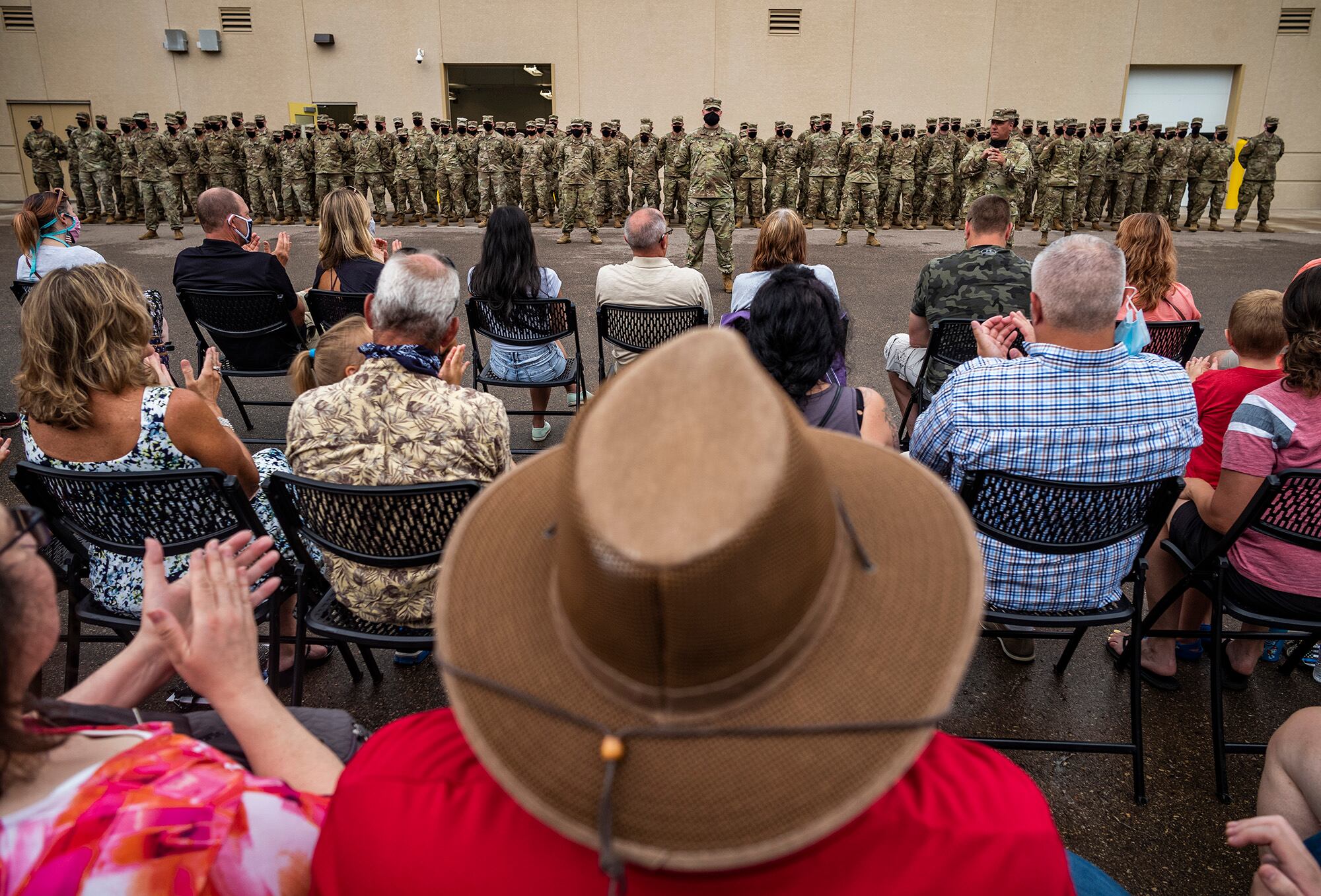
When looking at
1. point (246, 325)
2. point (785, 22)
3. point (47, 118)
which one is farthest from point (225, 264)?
point (47, 118)

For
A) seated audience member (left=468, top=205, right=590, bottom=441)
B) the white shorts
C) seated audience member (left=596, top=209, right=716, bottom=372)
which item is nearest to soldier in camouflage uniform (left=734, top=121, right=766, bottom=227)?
seated audience member (left=596, top=209, right=716, bottom=372)

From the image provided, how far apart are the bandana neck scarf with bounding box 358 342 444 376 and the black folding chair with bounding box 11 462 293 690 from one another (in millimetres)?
546

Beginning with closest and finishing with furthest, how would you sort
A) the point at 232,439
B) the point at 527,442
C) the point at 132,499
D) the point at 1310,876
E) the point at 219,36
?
the point at 1310,876 → the point at 132,499 → the point at 232,439 → the point at 527,442 → the point at 219,36

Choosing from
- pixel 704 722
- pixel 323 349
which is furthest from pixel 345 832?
pixel 323 349

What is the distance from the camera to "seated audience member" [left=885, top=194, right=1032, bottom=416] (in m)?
4.29

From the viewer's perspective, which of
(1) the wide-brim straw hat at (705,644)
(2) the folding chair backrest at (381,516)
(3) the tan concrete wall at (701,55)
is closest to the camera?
(1) the wide-brim straw hat at (705,644)

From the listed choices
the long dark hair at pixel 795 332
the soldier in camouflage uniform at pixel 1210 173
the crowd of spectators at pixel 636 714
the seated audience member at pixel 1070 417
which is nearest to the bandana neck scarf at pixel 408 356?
the crowd of spectators at pixel 636 714

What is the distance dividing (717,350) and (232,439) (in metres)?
2.45

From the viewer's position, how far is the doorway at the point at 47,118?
18.7m

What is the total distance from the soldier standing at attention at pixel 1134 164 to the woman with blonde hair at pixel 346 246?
1432cm

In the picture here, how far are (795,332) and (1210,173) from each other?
1594cm

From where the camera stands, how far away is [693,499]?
709 mm

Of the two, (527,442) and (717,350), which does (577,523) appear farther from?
(527,442)

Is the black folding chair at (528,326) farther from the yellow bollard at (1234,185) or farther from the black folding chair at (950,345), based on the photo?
the yellow bollard at (1234,185)
